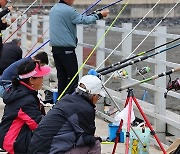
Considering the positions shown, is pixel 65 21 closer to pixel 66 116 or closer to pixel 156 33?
pixel 156 33

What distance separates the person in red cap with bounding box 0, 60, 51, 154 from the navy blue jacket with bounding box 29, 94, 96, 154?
1.38 feet

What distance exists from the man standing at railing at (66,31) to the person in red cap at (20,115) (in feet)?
8.49

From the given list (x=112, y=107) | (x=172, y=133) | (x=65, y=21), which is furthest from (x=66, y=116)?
(x=112, y=107)

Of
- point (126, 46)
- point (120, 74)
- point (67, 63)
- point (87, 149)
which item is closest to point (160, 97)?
point (120, 74)

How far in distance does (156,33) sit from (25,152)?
2.55 m

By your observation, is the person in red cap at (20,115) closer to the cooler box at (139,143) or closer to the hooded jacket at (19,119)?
the hooded jacket at (19,119)

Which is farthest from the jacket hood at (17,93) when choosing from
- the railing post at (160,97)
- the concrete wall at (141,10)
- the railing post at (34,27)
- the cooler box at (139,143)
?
the concrete wall at (141,10)

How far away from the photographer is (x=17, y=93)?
5.98 m

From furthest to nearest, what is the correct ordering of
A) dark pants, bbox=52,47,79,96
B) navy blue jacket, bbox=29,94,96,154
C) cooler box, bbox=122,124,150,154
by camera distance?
1. dark pants, bbox=52,47,79,96
2. cooler box, bbox=122,124,150,154
3. navy blue jacket, bbox=29,94,96,154

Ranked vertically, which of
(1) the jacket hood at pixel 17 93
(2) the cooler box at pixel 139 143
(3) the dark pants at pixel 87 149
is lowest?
Result: (2) the cooler box at pixel 139 143

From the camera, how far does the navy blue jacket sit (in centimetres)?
539

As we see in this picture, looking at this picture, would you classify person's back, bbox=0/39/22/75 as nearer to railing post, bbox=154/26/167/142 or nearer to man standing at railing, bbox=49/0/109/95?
man standing at railing, bbox=49/0/109/95

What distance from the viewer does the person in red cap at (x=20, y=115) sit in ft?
19.4

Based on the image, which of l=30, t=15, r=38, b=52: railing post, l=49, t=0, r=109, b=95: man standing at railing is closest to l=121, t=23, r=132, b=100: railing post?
l=49, t=0, r=109, b=95: man standing at railing
